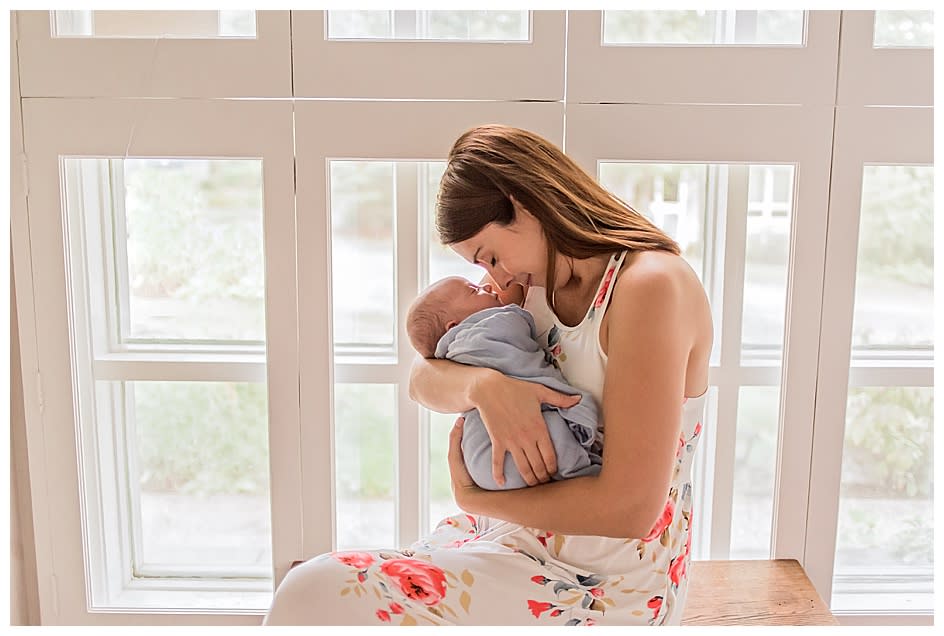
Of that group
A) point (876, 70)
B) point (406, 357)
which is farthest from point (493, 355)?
point (876, 70)

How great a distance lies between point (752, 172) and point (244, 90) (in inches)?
45.4

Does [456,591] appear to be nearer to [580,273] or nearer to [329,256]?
[580,273]

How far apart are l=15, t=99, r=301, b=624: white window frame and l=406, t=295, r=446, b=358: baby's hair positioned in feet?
1.68

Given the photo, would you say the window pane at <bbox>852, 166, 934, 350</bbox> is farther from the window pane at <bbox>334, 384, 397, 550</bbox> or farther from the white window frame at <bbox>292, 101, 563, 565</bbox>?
the window pane at <bbox>334, 384, 397, 550</bbox>

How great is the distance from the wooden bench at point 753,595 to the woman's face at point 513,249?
2.69 feet

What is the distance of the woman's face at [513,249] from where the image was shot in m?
1.33


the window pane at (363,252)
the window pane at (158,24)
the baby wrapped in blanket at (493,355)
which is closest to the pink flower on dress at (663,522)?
the baby wrapped in blanket at (493,355)

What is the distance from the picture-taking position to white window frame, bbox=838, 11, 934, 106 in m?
1.76

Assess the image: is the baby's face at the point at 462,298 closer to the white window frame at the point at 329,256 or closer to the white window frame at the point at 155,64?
the white window frame at the point at 329,256

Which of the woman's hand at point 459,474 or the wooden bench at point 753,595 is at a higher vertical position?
the woman's hand at point 459,474

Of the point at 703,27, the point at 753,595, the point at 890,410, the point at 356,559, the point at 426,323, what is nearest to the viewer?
the point at 356,559

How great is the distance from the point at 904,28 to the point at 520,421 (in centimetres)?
132

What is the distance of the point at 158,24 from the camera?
182 cm
